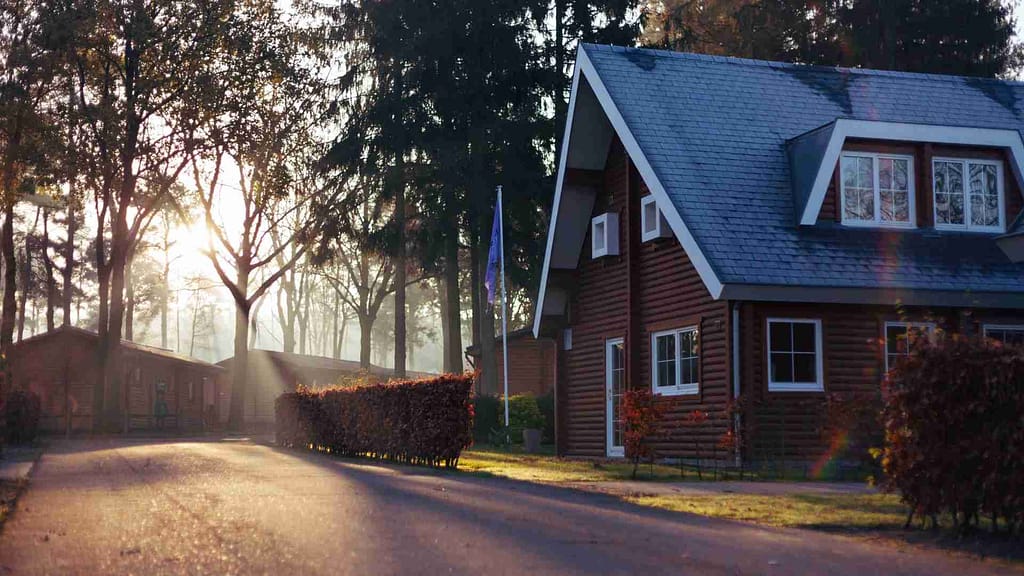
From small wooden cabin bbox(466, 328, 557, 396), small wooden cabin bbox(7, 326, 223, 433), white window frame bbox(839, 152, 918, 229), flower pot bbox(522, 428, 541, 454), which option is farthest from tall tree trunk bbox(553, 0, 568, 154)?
small wooden cabin bbox(7, 326, 223, 433)

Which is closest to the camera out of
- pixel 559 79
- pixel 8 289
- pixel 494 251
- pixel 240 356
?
pixel 494 251

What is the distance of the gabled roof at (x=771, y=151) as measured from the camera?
850 inches

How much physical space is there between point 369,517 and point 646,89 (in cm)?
1525

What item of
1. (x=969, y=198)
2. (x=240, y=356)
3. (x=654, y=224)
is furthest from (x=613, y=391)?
(x=240, y=356)

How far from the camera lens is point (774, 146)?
24.3 metres

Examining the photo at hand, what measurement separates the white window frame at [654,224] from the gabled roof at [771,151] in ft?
4.26

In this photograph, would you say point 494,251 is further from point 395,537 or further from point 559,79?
point 395,537

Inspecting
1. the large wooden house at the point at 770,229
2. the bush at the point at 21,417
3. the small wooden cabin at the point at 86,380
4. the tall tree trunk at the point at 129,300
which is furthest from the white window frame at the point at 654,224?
the tall tree trunk at the point at 129,300

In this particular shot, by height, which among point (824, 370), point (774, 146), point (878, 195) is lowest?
point (824, 370)

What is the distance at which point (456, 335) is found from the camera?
4559 centimetres

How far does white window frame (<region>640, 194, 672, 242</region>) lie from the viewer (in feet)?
79.2

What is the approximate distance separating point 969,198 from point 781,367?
5.55 m

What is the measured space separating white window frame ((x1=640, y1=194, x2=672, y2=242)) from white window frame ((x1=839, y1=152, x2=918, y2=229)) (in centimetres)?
328

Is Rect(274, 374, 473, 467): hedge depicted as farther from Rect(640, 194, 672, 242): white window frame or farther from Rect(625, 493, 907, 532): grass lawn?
Rect(625, 493, 907, 532): grass lawn
